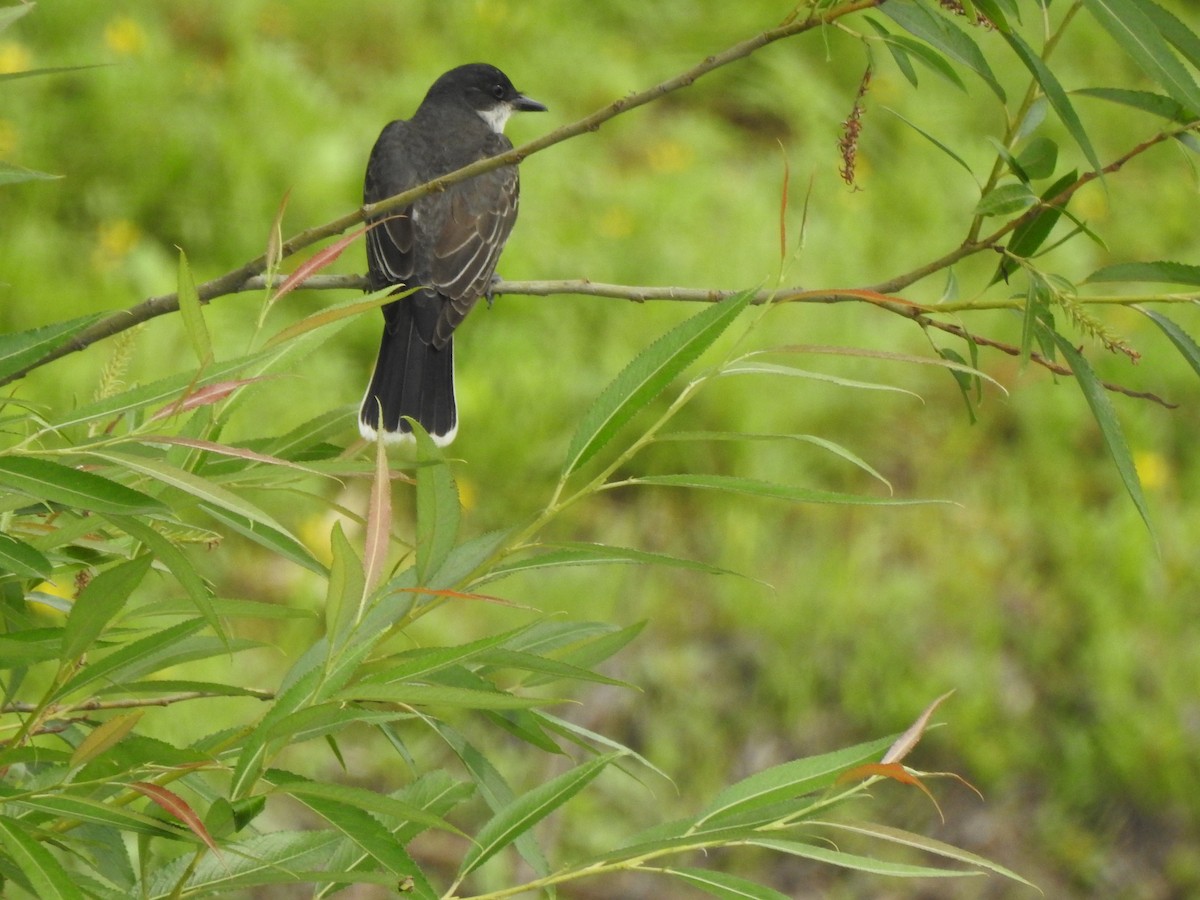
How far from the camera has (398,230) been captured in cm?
425

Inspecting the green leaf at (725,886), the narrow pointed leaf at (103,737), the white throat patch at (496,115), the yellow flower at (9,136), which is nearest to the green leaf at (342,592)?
the narrow pointed leaf at (103,737)

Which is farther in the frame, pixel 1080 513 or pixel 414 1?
pixel 414 1

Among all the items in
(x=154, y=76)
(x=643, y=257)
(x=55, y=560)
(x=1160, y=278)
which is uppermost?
(x=154, y=76)

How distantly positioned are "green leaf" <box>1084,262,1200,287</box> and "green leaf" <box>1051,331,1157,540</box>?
0.41ft

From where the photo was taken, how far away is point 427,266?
4297mm

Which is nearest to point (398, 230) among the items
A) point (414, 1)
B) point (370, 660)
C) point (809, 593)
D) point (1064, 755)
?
point (809, 593)

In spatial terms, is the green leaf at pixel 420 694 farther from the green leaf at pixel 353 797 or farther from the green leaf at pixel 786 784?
the green leaf at pixel 786 784

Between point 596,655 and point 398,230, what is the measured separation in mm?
2487

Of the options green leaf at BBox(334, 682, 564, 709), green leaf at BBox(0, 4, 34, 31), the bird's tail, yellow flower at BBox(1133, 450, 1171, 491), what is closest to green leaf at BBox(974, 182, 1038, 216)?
green leaf at BBox(334, 682, 564, 709)

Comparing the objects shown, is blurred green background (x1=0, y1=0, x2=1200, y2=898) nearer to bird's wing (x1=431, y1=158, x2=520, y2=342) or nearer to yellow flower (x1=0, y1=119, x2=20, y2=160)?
yellow flower (x1=0, y1=119, x2=20, y2=160)

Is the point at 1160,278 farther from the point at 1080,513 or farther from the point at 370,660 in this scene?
the point at 1080,513

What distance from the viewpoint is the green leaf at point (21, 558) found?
148cm

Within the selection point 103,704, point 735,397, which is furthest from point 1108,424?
point 735,397

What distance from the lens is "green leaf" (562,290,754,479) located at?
1.66m
